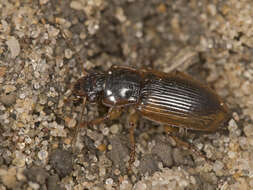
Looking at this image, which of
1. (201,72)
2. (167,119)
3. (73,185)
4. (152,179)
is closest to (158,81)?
(167,119)

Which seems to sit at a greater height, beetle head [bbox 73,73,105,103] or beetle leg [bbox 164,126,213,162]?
beetle head [bbox 73,73,105,103]

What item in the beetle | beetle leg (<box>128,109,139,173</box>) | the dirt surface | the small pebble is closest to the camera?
the dirt surface

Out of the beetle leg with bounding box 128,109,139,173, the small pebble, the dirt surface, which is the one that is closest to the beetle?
the beetle leg with bounding box 128,109,139,173

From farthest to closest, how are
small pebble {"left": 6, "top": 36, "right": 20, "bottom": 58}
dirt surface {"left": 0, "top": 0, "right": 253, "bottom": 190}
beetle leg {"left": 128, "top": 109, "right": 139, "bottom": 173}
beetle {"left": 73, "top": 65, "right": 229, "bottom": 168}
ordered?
beetle {"left": 73, "top": 65, "right": 229, "bottom": 168} → beetle leg {"left": 128, "top": 109, "right": 139, "bottom": 173} → small pebble {"left": 6, "top": 36, "right": 20, "bottom": 58} → dirt surface {"left": 0, "top": 0, "right": 253, "bottom": 190}

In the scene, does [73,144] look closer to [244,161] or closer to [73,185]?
[73,185]

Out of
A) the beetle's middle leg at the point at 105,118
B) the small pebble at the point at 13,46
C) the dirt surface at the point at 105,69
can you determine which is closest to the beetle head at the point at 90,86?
the dirt surface at the point at 105,69

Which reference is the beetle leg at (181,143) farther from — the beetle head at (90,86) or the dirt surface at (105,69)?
the beetle head at (90,86)

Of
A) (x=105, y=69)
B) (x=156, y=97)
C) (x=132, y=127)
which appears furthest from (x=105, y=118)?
(x=105, y=69)

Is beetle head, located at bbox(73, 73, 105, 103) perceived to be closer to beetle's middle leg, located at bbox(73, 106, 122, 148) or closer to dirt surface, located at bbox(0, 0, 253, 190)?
dirt surface, located at bbox(0, 0, 253, 190)

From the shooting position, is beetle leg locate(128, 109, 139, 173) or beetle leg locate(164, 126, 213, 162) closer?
beetle leg locate(128, 109, 139, 173)
